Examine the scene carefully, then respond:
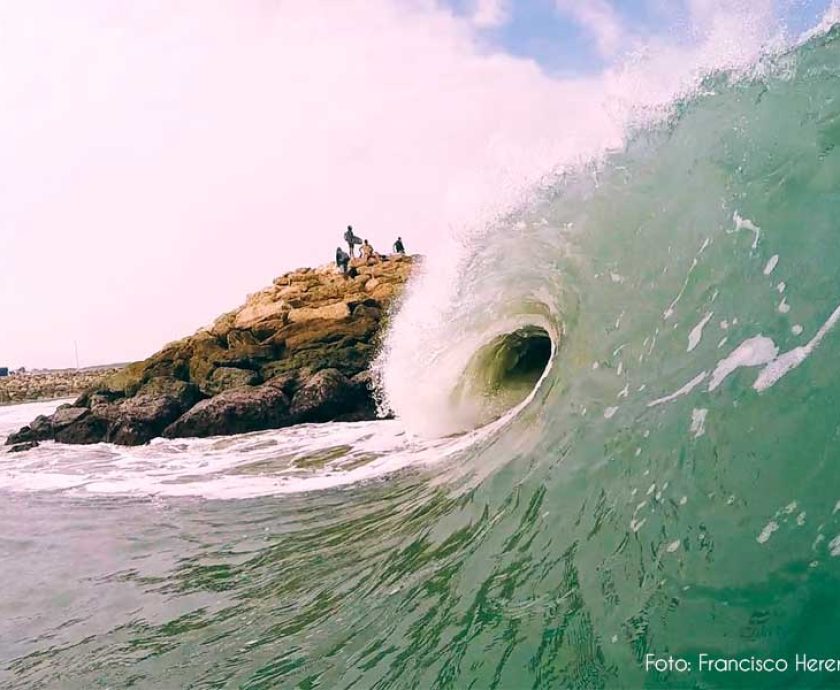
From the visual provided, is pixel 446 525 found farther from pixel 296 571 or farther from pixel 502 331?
pixel 502 331

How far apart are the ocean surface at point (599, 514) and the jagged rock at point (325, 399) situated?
11.5m

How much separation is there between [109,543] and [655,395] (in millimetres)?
6265

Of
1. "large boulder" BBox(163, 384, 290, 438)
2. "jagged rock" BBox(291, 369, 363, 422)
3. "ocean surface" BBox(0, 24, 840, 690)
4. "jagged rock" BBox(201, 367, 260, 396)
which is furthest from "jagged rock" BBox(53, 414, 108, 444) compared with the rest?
"ocean surface" BBox(0, 24, 840, 690)

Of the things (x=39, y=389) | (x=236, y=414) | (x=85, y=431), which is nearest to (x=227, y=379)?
(x=236, y=414)

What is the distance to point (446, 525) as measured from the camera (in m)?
5.76

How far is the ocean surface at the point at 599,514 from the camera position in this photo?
3.48 metres

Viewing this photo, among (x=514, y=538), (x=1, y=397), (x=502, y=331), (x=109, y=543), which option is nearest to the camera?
(x=514, y=538)

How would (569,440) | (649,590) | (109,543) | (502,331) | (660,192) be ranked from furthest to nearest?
(502,331)
(109,543)
(660,192)
(569,440)
(649,590)

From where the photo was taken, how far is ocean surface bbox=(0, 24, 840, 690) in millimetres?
3480

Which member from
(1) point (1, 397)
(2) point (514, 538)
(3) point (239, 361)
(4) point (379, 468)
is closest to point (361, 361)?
(3) point (239, 361)

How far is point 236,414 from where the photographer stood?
2103cm

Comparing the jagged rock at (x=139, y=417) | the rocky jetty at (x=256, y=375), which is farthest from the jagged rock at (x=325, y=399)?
the jagged rock at (x=139, y=417)

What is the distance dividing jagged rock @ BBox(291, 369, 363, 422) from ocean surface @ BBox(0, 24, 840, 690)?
11482mm

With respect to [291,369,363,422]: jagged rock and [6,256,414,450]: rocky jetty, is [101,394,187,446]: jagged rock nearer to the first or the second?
[6,256,414,450]: rocky jetty
